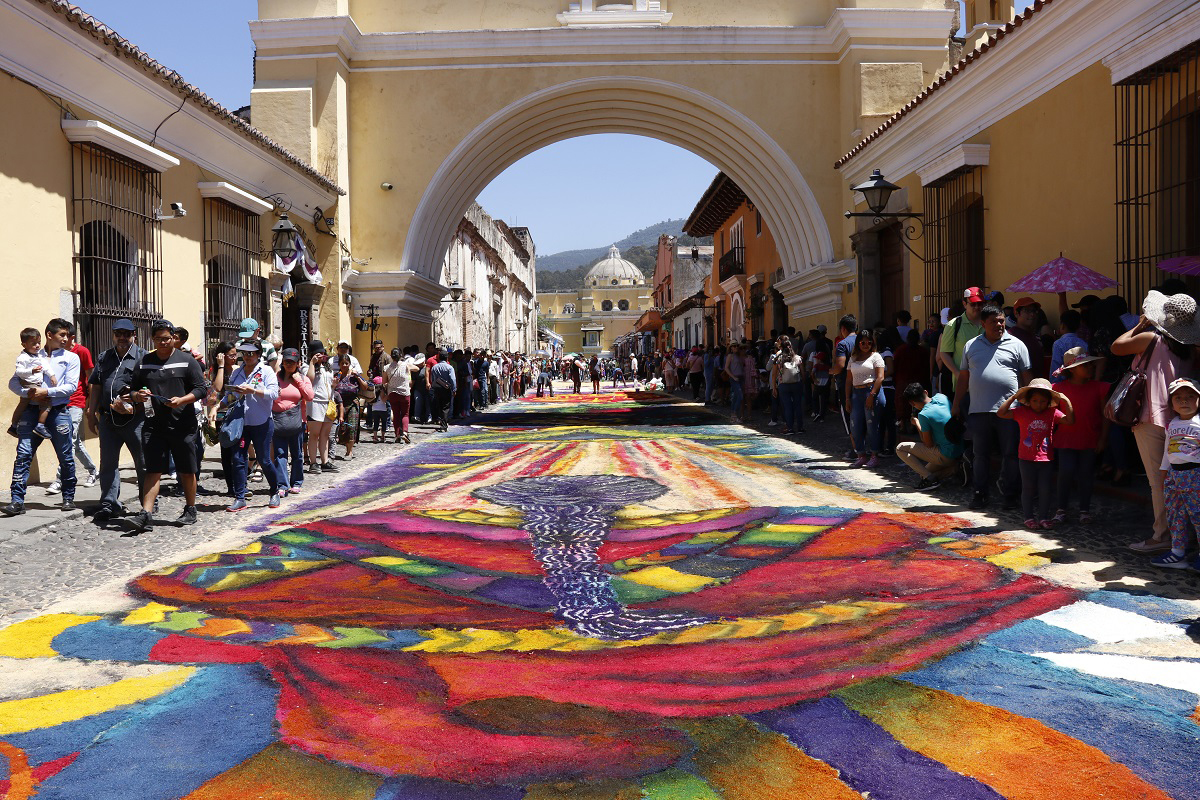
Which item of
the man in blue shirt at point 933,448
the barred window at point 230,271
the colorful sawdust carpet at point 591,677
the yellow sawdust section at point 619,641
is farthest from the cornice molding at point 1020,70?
the barred window at point 230,271

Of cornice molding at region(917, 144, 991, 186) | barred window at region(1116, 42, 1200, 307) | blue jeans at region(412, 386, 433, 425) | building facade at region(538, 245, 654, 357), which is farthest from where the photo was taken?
building facade at region(538, 245, 654, 357)

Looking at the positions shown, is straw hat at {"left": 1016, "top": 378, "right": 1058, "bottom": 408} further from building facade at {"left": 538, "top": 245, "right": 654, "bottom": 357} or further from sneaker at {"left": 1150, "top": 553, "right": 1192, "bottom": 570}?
building facade at {"left": 538, "top": 245, "right": 654, "bottom": 357}

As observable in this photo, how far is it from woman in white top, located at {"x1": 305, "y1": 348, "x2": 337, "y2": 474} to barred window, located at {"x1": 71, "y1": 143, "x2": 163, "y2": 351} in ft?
6.91

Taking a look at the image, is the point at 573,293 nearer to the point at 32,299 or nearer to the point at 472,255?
the point at 472,255

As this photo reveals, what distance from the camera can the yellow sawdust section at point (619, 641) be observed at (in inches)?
170

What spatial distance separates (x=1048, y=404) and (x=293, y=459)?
6.78m

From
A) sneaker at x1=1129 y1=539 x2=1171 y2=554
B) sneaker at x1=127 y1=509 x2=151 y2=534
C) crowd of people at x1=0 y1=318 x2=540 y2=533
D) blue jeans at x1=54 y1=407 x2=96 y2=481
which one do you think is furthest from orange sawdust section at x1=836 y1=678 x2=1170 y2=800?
blue jeans at x1=54 y1=407 x2=96 y2=481

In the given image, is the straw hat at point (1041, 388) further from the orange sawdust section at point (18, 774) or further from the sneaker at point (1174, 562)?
the orange sawdust section at point (18, 774)

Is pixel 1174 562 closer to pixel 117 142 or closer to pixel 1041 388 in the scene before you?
pixel 1041 388

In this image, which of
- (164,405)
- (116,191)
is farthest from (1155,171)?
(116,191)

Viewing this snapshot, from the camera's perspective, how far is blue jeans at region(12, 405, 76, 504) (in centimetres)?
796

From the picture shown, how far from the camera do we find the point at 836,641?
4.30 m

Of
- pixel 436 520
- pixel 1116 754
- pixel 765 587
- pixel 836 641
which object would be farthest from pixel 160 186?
pixel 1116 754

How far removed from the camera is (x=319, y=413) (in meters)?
11.0
